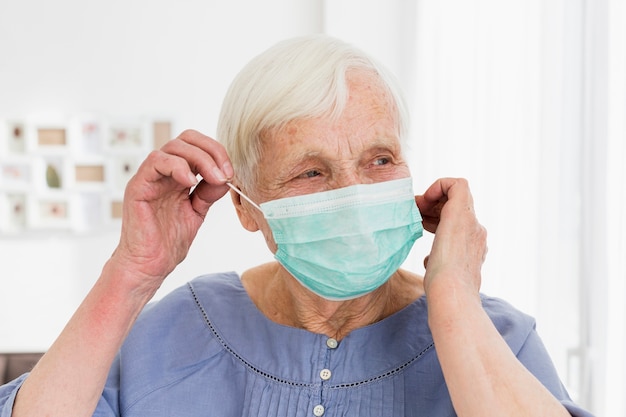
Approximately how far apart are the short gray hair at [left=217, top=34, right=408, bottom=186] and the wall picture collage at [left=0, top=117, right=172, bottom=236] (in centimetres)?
306

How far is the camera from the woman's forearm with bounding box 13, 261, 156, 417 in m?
1.22

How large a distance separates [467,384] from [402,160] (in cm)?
45

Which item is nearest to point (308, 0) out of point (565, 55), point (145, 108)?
point (145, 108)

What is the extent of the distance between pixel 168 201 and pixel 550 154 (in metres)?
1.37

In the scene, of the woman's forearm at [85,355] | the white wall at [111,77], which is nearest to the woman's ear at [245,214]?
the woman's forearm at [85,355]

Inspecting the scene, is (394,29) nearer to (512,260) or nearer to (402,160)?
(512,260)

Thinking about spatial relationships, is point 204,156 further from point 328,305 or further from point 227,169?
point 328,305

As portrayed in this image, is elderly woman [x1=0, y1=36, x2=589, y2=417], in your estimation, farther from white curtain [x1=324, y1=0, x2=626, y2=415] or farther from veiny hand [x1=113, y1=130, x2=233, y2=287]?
white curtain [x1=324, y1=0, x2=626, y2=415]

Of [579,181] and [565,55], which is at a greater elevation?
[565,55]

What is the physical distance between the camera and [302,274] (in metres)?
1.31

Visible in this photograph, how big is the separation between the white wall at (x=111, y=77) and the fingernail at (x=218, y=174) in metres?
3.09

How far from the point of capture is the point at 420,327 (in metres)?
1.37

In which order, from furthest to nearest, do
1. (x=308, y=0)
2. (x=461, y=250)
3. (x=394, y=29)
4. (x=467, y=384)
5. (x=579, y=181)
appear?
(x=308, y=0)
(x=394, y=29)
(x=579, y=181)
(x=461, y=250)
(x=467, y=384)

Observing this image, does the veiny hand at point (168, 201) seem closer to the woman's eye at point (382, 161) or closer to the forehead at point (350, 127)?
the forehead at point (350, 127)
